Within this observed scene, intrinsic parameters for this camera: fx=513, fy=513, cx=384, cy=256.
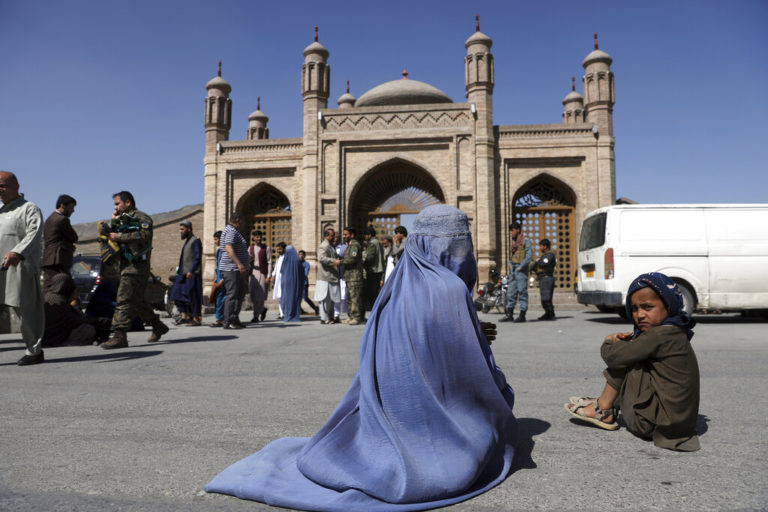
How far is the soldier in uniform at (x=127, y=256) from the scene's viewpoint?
551cm

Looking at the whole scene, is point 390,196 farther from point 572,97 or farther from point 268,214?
point 572,97

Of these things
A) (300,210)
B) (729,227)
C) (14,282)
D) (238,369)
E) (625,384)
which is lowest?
(238,369)

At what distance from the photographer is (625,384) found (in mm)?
2375

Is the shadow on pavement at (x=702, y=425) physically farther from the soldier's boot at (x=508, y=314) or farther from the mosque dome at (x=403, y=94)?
the mosque dome at (x=403, y=94)

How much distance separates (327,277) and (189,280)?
91.8 inches

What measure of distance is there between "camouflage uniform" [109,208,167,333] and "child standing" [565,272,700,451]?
4.87m

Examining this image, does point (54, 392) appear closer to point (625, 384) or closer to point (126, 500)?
point (126, 500)

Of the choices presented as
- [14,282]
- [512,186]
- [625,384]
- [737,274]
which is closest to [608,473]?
[625,384]

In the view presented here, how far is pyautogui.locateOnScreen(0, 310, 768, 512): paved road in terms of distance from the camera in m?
1.70

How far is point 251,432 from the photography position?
2.45 metres

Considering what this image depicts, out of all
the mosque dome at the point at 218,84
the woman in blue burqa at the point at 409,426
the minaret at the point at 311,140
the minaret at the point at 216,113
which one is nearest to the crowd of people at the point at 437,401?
the woman in blue burqa at the point at 409,426

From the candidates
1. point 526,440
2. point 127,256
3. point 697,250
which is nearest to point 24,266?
point 127,256

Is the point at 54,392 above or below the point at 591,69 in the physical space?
below

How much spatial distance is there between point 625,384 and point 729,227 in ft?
24.4
